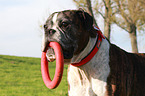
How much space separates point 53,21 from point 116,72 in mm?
1342

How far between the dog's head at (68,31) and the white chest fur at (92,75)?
8.3 inches

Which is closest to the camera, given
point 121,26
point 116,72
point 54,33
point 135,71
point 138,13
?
point 54,33

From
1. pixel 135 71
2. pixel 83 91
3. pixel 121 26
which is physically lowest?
pixel 83 91

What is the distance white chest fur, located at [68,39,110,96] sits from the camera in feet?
12.2

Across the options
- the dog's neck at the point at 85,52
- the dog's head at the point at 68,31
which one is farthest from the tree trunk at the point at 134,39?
the dog's head at the point at 68,31

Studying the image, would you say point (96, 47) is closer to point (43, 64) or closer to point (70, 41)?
point (70, 41)

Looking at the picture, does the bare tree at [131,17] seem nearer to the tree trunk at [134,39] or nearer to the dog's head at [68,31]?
the tree trunk at [134,39]

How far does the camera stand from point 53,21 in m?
3.57

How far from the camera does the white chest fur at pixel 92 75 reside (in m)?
3.73

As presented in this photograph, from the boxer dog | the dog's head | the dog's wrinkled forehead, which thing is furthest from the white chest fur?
the dog's wrinkled forehead

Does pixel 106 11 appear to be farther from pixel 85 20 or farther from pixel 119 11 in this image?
pixel 85 20

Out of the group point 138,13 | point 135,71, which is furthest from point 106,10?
point 135,71

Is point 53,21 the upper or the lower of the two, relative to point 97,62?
upper

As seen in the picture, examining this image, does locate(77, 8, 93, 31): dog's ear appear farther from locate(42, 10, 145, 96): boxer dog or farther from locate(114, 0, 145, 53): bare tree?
locate(114, 0, 145, 53): bare tree
